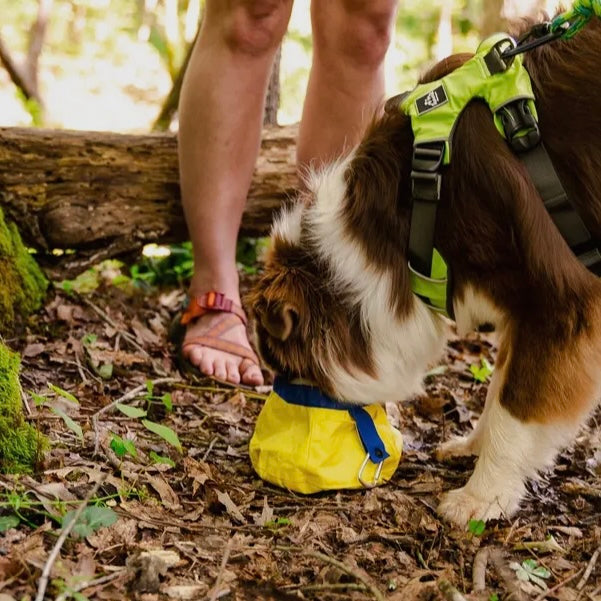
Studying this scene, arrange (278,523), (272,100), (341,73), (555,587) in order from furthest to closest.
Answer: (272,100)
(341,73)
(278,523)
(555,587)

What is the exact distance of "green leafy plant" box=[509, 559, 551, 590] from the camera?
7.95ft

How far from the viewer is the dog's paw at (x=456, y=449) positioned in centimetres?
328

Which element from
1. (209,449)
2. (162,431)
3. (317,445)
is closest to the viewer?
(162,431)

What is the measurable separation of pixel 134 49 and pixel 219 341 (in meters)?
12.9

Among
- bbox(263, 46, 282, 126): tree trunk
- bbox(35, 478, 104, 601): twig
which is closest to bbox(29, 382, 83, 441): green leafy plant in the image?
bbox(35, 478, 104, 601): twig

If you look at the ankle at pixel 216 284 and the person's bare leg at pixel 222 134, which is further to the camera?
the ankle at pixel 216 284

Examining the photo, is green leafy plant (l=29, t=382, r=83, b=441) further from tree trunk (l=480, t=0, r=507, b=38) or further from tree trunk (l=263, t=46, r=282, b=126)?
tree trunk (l=480, t=0, r=507, b=38)

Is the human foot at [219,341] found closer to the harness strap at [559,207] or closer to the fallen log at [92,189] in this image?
the fallen log at [92,189]

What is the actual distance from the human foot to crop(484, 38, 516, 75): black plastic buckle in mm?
1854

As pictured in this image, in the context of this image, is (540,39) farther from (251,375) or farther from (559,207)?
(251,375)

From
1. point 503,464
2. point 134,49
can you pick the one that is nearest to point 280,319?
point 503,464

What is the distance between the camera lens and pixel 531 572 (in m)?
2.45

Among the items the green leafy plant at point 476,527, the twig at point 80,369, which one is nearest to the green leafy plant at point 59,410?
the twig at point 80,369

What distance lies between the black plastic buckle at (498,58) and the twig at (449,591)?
1.58m
